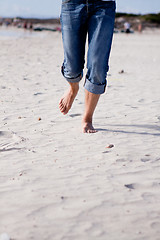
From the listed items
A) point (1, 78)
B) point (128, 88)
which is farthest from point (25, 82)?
point (128, 88)

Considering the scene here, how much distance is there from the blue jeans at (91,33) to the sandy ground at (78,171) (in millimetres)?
613

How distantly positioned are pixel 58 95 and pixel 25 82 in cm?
116

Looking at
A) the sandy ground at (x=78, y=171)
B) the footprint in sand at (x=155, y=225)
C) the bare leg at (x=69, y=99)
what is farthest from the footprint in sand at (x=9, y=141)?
the footprint in sand at (x=155, y=225)

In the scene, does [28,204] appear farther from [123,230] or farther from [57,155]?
[57,155]

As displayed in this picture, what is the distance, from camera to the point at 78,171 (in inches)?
89.4

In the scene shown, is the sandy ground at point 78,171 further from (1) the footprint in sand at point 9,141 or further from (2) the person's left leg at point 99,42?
(2) the person's left leg at point 99,42

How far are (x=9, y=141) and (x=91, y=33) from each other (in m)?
1.23

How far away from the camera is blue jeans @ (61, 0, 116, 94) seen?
2.63m

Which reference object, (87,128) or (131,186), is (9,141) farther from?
(131,186)

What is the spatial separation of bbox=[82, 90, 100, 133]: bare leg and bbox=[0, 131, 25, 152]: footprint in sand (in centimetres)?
65

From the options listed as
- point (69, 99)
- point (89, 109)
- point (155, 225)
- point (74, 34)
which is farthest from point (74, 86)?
point (155, 225)

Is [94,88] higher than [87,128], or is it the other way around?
[94,88]

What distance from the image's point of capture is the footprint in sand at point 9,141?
8.69ft

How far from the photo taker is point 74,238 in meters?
1.57
